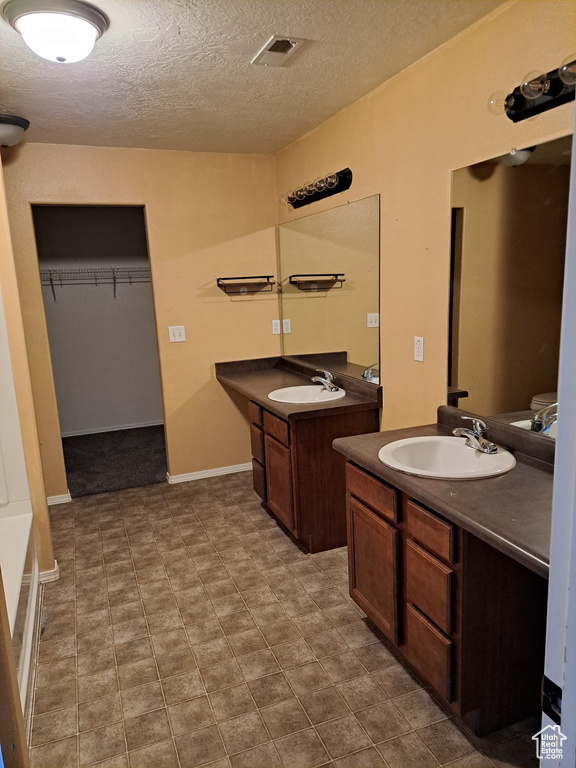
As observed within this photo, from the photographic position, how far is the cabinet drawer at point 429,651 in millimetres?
1644

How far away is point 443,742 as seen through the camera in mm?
1673

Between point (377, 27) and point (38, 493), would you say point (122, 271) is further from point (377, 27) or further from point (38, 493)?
point (377, 27)

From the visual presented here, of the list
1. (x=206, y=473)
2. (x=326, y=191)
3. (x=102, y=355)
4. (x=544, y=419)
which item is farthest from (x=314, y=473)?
(x=102, y=355)

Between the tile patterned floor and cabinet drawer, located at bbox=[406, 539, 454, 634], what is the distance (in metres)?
0.39

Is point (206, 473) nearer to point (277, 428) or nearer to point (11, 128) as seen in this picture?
point (277, 428)

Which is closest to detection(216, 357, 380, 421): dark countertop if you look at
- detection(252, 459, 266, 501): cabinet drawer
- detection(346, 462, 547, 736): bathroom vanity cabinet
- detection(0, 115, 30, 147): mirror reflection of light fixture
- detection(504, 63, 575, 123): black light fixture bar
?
detection(252, 459, 266, 501): cabinet drawer

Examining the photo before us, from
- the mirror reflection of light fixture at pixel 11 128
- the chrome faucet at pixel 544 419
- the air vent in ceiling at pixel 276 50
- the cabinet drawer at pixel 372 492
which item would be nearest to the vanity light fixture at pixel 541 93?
the air vent in ceiling at pixel 276 50

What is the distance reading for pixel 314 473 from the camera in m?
2.82

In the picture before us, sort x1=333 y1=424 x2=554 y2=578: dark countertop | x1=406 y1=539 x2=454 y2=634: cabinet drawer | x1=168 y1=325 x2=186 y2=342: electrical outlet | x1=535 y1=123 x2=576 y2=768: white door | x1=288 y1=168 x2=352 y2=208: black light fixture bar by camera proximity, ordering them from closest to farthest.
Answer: x1=535 y1=123 x2=576 y2=768: white door → x1=333 y1=424 x2=554 y2=578: dark countertop → x1=406 y1=539 x2=454 y2=634: cabinet drawer → x1=288 y1=168 x2=352 y2=208: black light fixture bar → x1=168 y1=325 x2=186 y2=342: electrical outlet

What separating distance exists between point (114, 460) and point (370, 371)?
8.63 feet

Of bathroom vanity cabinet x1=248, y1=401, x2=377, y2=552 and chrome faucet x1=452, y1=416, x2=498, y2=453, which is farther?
bathroom vanity cabinet x1=248, y1=401, x2=377, y2=552

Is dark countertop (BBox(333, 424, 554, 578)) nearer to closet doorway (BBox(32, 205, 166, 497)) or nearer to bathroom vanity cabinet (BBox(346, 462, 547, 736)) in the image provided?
bathroom vanity cabinet (BBox(346, 462, 547, 736))

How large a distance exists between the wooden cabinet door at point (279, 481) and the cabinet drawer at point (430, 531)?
1144 millimetres

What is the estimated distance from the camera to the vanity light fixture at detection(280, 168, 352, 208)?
9.71 feet
